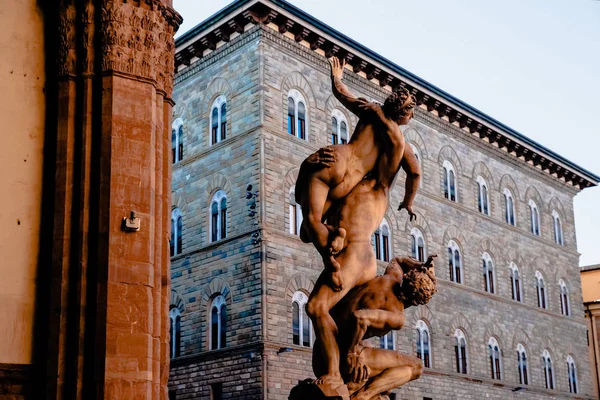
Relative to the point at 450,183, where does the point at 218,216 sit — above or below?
below

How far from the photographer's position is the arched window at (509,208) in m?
47.1

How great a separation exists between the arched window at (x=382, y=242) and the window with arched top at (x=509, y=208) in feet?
34.0

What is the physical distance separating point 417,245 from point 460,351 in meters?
5.07

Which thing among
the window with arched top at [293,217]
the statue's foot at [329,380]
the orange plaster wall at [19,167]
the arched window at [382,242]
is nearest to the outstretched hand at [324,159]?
the statue's foot at [329,380]

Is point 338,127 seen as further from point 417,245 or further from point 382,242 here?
point 417,245

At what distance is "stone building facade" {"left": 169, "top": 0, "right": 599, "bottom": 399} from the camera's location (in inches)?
1310

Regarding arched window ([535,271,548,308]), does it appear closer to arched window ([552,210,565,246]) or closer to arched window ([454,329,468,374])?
arched window ([552,210,565,246])

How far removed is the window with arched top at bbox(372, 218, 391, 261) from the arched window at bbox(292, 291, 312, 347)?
528cm

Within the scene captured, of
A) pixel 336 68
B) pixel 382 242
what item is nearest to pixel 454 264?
pixel 382 242

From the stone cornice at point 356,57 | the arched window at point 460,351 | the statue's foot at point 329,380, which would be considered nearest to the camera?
the statue's foot at point 329,380

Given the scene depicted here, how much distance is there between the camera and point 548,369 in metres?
47.5

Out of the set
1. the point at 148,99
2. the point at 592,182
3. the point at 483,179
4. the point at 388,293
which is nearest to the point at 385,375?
the point at 388,293

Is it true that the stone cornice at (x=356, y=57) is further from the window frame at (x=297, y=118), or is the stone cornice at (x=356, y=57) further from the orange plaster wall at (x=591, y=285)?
the orange plaster wall at (x=591, y=285)

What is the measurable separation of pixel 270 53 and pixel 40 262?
24.3m
